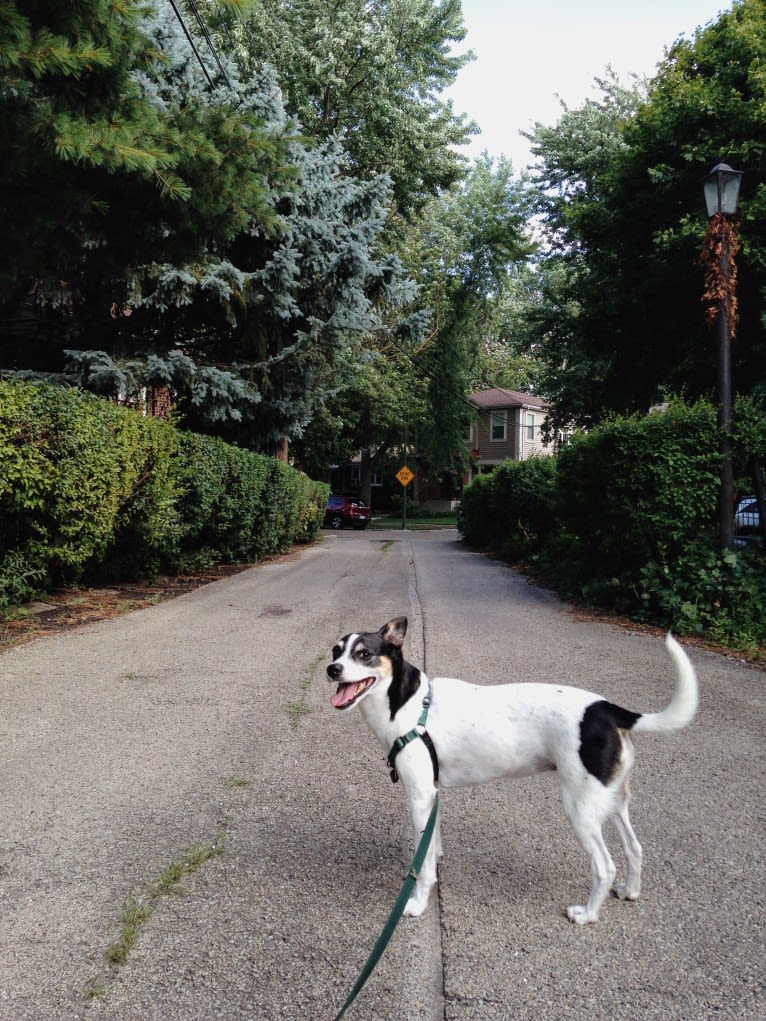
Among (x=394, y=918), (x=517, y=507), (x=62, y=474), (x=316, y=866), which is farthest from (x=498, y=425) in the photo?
(x=394, y=918)

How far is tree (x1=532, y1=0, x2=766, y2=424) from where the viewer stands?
39.7 ft

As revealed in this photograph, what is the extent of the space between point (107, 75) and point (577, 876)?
767cm

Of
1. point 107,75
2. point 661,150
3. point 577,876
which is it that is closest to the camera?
point 577,876

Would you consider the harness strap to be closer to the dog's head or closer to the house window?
the dog's head

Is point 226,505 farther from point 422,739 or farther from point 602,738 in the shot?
point 602,738

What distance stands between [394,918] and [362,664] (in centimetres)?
104

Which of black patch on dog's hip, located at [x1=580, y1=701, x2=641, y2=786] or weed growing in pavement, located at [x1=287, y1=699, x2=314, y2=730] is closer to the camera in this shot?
black patch on dog's hip, located at [x1=580, y1=701, x2=641, y2=786]

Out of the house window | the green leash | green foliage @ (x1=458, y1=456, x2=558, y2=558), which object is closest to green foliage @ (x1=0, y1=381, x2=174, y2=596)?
the green leash

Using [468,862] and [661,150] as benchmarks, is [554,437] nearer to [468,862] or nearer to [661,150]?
[661,150]

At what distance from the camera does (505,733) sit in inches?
112

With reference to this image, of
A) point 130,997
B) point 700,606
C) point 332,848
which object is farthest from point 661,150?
point 130,997

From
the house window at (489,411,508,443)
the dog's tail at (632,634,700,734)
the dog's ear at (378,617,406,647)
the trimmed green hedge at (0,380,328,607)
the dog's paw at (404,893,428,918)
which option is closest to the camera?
the dog's tail at (632,634,700,734)

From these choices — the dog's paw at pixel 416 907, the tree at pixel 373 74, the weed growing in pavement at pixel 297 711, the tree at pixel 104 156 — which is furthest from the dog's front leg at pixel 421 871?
the tree at pixel 373 74

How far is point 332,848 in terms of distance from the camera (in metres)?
3.32
